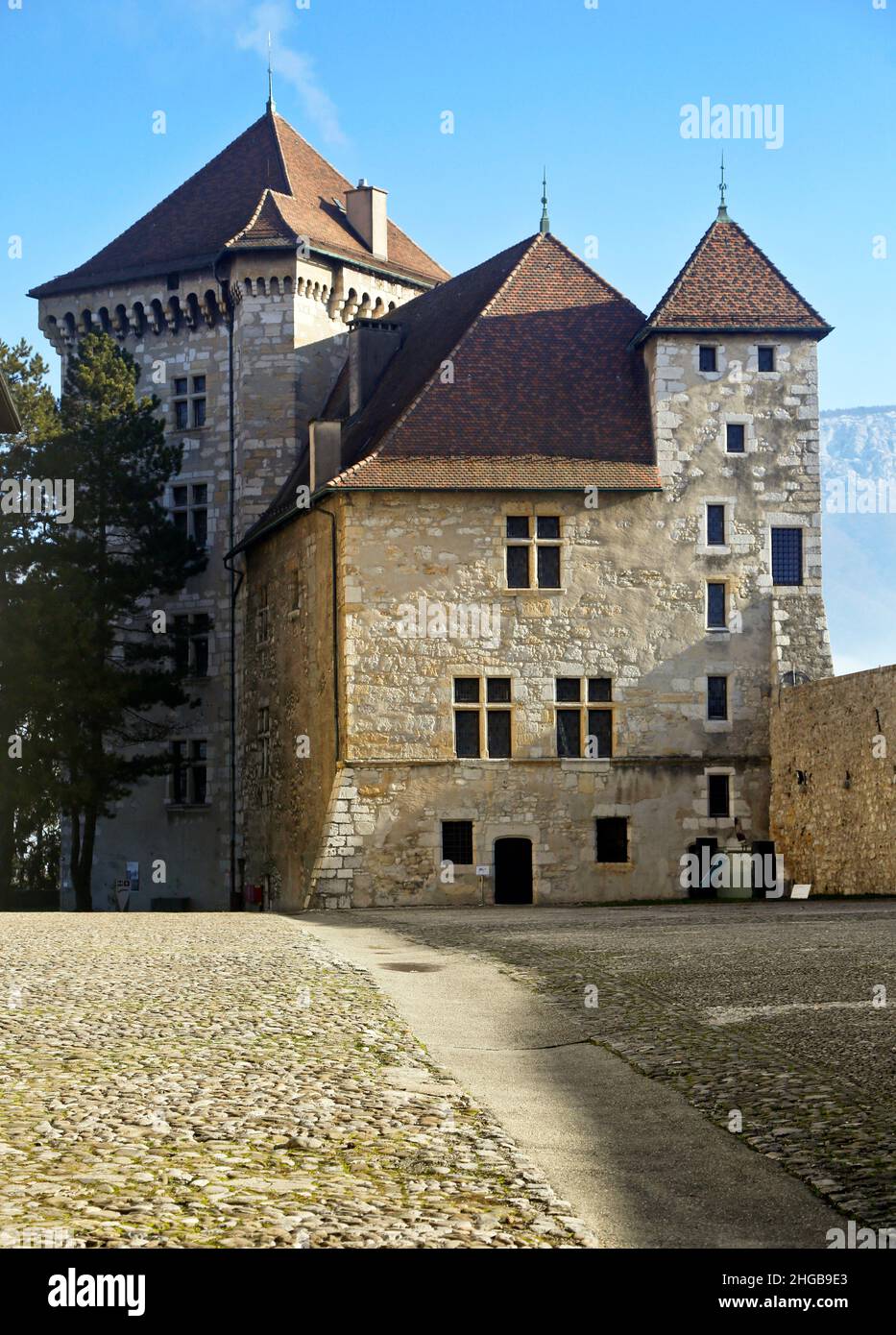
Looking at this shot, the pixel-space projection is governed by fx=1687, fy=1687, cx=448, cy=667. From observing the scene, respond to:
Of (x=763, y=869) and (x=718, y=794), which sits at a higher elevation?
(x=718, y=794)

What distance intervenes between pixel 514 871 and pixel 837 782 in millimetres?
7084

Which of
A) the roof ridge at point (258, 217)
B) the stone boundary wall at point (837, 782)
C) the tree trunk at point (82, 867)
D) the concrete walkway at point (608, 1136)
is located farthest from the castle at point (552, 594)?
the concrete walkway at point (608, 1136)

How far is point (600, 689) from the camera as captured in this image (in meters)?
35.1

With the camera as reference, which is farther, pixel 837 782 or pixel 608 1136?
pixel 837 782

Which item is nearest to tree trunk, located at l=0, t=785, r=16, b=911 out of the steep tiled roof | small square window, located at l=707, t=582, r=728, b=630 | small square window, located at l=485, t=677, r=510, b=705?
the steep tiled roof

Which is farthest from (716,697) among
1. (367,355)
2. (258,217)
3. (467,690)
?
(258,217)

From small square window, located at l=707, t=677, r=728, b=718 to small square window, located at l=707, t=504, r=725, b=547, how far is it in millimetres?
2909

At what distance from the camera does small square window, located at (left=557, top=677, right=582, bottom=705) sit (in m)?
34.8

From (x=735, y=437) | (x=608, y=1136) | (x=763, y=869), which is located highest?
(x=735, y=437)

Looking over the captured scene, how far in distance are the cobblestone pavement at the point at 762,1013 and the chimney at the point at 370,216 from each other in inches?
1082

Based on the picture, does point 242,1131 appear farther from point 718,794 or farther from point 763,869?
point 718,794

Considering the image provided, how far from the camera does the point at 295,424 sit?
44.5 metres

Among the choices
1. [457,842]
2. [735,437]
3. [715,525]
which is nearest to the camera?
[457,842]
